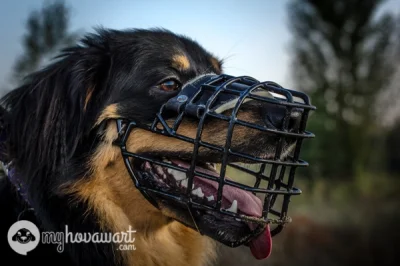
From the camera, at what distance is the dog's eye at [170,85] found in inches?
98.8

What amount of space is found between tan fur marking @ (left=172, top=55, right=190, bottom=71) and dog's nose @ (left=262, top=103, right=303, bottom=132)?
59 centimetres

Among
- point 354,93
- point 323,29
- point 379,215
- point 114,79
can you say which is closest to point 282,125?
point 114,79

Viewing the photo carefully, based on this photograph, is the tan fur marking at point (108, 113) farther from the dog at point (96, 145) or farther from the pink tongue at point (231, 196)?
the pink tongue at point (231, 196)

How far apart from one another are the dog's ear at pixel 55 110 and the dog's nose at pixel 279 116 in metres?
0.94

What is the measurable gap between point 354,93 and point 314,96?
1.23 metres

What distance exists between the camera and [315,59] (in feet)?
40.6

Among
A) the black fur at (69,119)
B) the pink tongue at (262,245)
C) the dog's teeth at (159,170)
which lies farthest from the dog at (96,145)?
the pink tongue at (262,245)

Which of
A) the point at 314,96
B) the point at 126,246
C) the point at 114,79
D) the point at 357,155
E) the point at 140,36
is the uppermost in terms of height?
the point at 140,36

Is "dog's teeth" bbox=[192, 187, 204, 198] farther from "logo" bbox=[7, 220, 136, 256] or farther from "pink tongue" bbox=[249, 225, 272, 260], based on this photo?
"logo" bbox=[7, 220, 136, 256]

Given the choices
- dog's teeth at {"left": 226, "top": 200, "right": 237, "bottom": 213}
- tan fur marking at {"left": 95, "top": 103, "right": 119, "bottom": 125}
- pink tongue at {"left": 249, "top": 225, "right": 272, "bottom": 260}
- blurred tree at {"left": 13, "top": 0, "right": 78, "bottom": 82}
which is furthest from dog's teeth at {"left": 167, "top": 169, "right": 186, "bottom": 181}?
blurred tree at {"left": 13, "top": 0, "right": 78, "bottom": 82}

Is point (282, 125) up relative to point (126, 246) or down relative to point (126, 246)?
up

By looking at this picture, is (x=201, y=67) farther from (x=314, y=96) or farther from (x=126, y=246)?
(x=314, y=96)

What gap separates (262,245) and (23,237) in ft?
4.19

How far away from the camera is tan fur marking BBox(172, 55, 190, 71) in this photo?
257 cm
